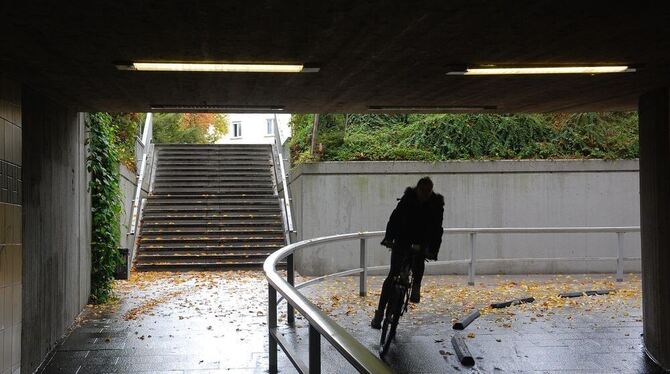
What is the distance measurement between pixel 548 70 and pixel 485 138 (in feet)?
29.9

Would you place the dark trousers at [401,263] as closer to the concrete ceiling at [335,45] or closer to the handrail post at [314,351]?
the concrete ceiling at [335,45]

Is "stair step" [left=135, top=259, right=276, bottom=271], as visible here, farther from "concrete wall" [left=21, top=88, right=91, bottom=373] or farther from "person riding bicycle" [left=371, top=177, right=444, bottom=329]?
"person riding bicycle" [left=371, top=177, right=444, bottom=329]

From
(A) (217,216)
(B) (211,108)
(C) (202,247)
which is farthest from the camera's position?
(A) (217,216)

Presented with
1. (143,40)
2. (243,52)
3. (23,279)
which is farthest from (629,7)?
(23,279)

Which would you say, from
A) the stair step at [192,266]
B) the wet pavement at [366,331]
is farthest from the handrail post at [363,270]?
the stair step at [192,266]

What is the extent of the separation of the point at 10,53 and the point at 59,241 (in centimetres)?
330

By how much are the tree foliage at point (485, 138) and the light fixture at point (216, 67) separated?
8.79 metres

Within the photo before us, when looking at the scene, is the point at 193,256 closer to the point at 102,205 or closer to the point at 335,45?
A: the point at 102,205

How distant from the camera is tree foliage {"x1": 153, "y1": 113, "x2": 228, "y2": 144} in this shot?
3189 cm

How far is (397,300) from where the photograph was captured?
745cm

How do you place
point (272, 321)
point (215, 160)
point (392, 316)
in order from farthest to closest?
point (215, 160) < point (392, 316) < point (272, 321)

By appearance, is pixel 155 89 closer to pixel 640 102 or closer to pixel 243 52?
pixel 243 52

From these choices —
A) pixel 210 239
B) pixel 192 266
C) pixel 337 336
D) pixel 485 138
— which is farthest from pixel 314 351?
pixel 210 239

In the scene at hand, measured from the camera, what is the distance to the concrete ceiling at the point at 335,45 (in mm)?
4746
